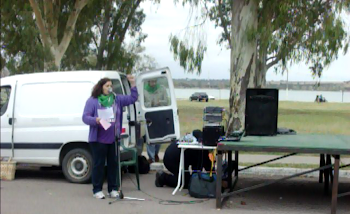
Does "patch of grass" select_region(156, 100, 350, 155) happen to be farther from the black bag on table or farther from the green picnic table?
the green picnic table

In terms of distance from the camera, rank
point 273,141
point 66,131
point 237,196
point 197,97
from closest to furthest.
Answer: point 273,141
point 237,196
point 66,131
point 197,97

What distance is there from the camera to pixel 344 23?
13484 mm

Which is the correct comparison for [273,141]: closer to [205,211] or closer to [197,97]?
[205,211]

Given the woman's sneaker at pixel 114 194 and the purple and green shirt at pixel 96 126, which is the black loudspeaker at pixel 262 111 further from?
the woman's sneaker at pixel 114 194

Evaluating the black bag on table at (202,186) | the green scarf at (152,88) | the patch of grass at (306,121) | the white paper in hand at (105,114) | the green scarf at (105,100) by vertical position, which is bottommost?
the patch of grass at (306,121)

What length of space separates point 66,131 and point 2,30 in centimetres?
1283

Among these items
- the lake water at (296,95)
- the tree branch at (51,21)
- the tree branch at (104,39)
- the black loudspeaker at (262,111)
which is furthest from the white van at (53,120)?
the lake water at (296,95)

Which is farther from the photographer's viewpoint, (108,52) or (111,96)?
(108,52)

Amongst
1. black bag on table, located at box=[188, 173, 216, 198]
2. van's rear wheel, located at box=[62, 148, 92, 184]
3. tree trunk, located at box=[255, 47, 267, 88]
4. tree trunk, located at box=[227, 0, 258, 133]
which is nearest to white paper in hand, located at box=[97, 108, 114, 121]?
van's rear wheel, located at box=[62, 148, 92, 184]

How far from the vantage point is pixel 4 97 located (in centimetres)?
871

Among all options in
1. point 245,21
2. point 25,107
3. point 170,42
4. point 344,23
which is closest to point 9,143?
point 25,107

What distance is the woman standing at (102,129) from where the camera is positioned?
7098mm

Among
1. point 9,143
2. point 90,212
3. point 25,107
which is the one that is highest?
point 25,107

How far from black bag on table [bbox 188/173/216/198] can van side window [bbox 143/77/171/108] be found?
217cm
